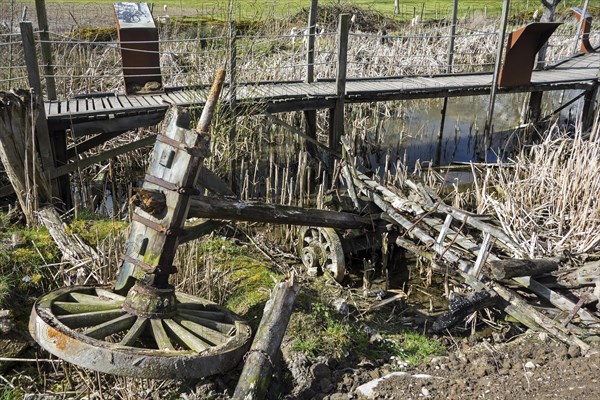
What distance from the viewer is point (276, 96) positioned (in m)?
8.53

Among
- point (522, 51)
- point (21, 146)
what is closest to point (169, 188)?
point (21, 146)

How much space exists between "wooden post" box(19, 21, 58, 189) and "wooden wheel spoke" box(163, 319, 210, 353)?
3.40 meters

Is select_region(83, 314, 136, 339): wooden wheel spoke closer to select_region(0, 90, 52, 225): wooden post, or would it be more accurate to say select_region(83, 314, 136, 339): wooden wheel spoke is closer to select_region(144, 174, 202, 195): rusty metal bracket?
select_region(144, 174, 202, 195): rusty metal bracket

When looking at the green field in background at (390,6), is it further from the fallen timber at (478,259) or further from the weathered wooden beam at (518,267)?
the weathered wooden beam at (518,267)

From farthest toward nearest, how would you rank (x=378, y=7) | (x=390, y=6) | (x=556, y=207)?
(x=390, y=6)
(x=378, y=7)
(x=556, y=207)

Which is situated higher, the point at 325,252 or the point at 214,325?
the point at 214,325

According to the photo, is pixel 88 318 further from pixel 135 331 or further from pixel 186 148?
pixel 186 148

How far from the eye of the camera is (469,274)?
5.32 meters

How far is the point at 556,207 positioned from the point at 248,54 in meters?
6.44

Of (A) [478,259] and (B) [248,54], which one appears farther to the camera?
(B) [248,54]

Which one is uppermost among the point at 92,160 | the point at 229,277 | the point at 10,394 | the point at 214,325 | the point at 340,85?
the point at 340,85

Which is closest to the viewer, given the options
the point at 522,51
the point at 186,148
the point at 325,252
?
the point at 186,148

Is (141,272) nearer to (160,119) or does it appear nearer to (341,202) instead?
(341,202)

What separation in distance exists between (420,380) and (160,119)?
4901 millimetres
